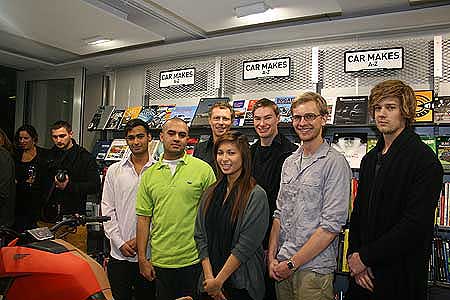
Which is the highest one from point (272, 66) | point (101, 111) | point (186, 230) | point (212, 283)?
point (272, 66)

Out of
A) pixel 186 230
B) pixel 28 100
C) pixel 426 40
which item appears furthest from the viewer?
pixel 28 100

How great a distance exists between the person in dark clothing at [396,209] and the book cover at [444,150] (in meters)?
1.50

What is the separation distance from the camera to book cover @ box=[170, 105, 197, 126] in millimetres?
4522

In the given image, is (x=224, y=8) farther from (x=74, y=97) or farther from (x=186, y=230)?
(x=74, y=97)

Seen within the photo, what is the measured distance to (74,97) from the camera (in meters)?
5.66

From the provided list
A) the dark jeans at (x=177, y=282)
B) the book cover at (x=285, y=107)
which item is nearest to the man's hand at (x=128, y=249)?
the dark jeans at (x=177, y=282)

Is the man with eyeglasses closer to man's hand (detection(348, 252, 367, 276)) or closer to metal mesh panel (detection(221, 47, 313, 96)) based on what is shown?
man's hand (detection(348, 252, 367, 276))

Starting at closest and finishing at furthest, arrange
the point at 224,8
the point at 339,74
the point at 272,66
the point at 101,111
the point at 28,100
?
the point at 224,8 → the point at 339,74 → the point at 272,66 → the point at 101,111 → the point at 28,100

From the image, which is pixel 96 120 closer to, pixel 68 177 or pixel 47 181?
pixel 47 181

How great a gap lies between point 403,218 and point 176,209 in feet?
4.11

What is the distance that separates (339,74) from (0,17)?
9.99 feet

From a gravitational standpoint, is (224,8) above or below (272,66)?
above

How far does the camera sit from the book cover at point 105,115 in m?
5.10

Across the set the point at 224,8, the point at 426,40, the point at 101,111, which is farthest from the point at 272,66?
the point at 101,111
